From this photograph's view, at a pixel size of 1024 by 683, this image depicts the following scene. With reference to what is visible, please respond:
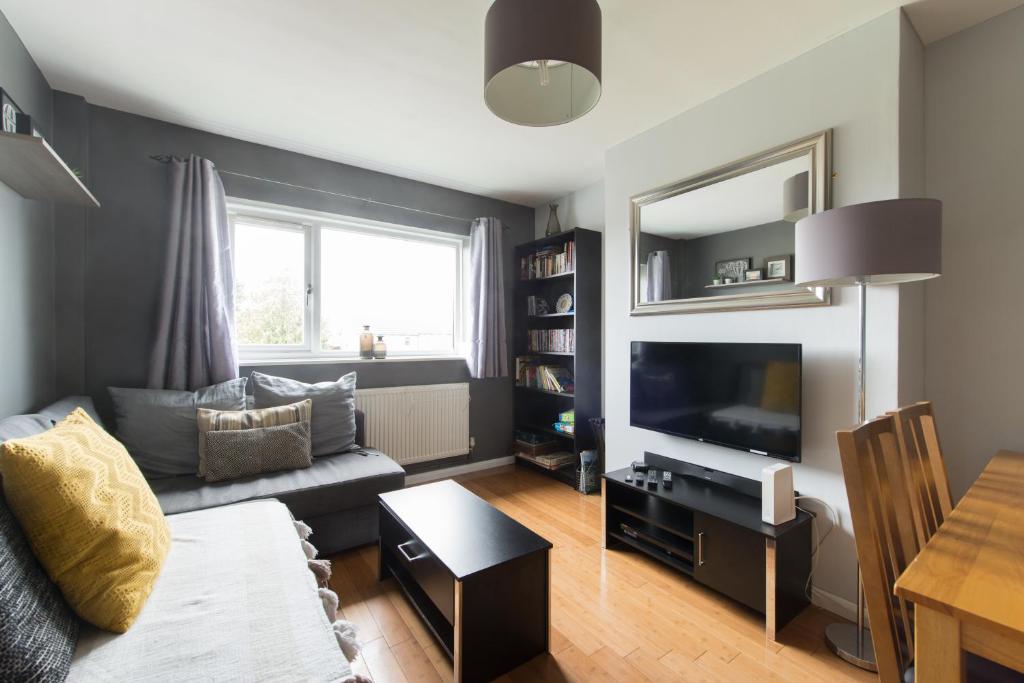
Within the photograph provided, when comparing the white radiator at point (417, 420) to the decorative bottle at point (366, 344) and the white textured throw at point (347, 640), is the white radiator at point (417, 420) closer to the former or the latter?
the decorative bottle at point (366, 344)

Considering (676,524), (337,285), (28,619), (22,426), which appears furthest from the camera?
(337,285)

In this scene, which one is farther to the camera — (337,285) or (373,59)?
(337,285)

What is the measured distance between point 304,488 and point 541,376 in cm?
211

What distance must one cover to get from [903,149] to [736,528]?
1677 mm

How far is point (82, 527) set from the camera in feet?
3.51

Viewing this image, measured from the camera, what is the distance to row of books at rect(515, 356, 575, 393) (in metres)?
3.60

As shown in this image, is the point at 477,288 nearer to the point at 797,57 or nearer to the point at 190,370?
the point at 190,370

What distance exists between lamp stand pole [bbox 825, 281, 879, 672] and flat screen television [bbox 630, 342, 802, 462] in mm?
277

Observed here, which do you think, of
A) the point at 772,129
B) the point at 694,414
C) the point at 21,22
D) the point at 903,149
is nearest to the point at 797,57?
the point at 772,129

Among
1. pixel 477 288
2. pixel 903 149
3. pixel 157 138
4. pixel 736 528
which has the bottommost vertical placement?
pixel 736 528

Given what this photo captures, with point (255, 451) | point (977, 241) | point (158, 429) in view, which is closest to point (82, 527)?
point (255, 451)

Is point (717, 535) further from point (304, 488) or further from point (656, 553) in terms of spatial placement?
point (304, 488)

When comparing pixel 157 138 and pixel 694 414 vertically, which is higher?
pixel 157 138

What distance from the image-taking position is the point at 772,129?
207cm
